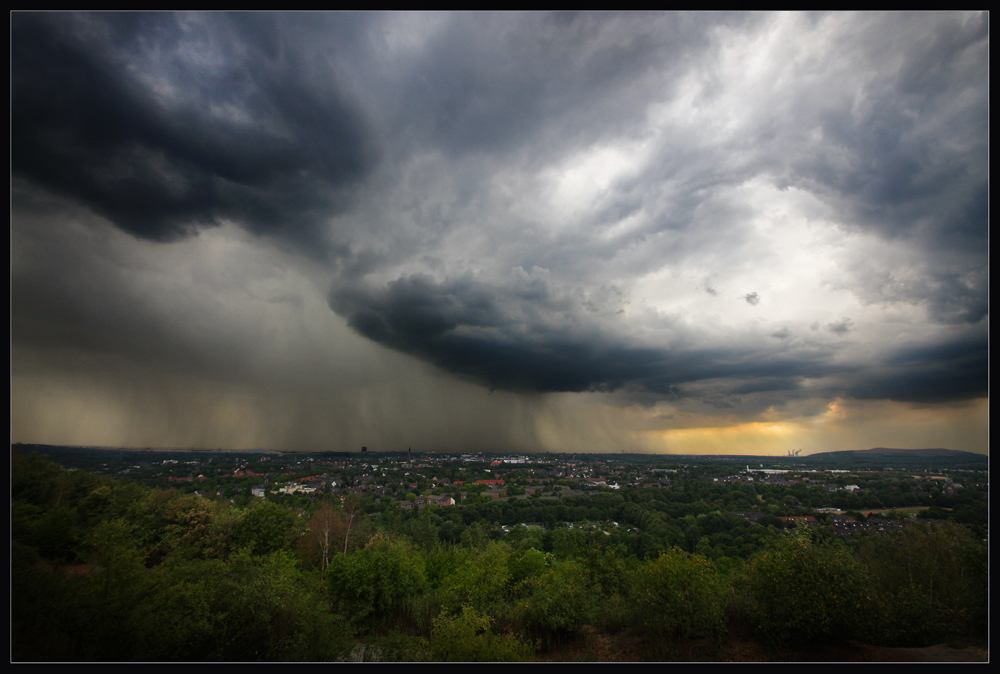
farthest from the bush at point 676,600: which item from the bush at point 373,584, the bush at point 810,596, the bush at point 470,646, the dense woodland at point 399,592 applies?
the bush at point 373,584

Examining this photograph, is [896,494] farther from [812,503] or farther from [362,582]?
[362,582]

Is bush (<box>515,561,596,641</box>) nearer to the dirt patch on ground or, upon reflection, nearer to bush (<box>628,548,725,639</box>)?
the dirt patch on ground

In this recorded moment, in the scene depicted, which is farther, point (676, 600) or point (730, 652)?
point (676, 600)

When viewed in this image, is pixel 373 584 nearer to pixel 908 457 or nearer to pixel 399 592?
pixel 399 592

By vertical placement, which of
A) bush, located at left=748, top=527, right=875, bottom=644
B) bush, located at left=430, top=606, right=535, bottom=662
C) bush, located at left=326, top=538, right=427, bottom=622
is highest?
bush, located at left=748, top=527, right=875, bottom=644

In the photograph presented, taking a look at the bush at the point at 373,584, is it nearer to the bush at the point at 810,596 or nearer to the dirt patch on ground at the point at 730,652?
the dirt patch on ground at the point at 730,652

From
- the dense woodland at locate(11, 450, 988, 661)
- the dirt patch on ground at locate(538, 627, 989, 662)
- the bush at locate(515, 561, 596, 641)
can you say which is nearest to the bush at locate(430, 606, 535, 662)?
the dense woodland at locate(11, 450, 988, 661)

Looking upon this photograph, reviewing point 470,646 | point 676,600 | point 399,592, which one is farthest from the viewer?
point 399,592

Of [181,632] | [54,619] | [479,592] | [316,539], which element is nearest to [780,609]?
[479,592]

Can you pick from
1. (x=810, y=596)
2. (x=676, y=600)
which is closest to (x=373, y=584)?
(x=676, y=600)
